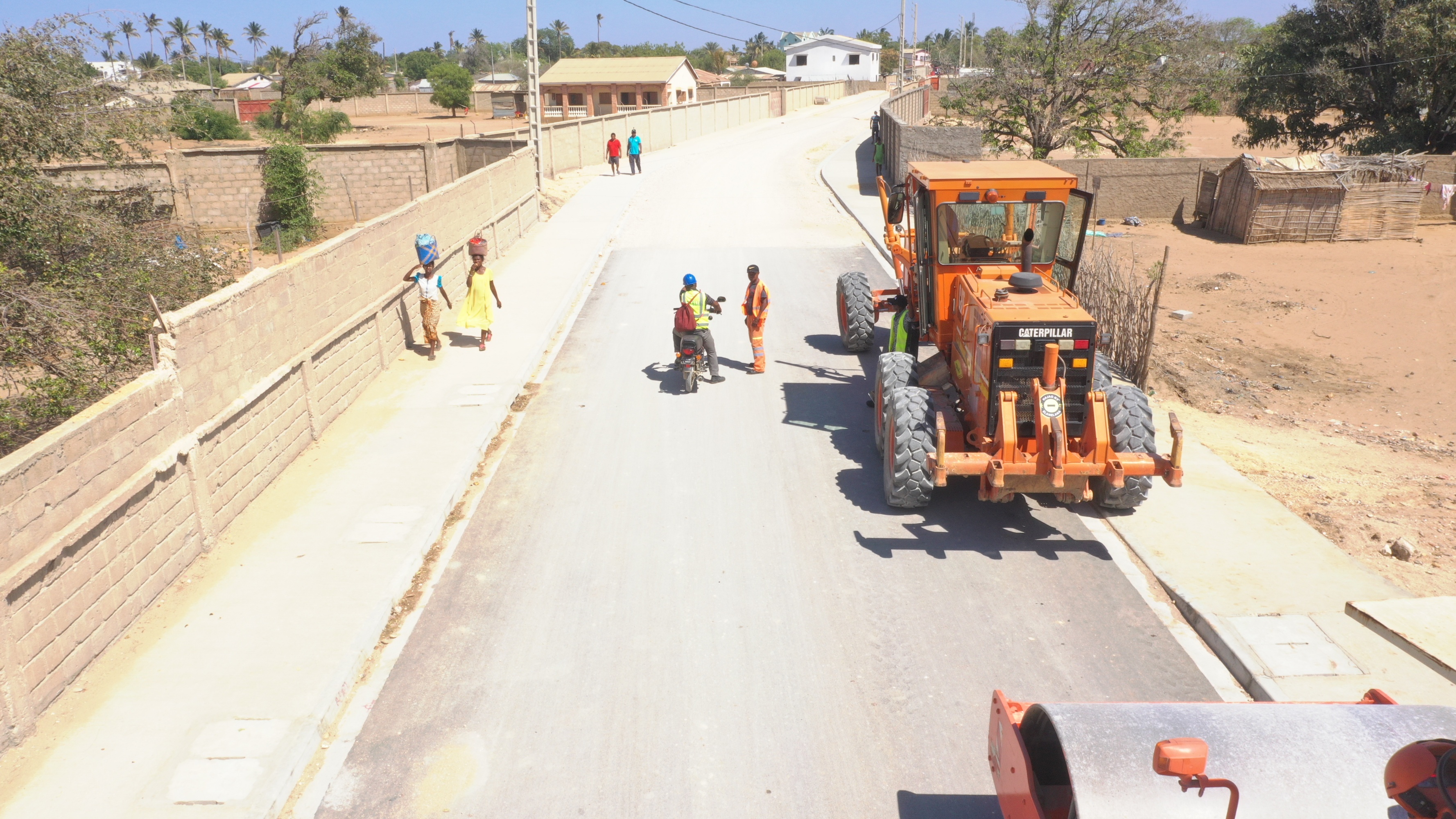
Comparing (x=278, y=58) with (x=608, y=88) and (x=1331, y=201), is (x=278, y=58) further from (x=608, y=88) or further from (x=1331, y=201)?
(x=1331, y=201)

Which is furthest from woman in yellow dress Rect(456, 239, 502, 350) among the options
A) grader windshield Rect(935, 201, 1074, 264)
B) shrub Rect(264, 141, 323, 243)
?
shrub Rect(264, 141, 323, 243)

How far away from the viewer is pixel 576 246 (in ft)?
68.4

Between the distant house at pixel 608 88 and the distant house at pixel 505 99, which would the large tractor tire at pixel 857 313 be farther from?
the distant house at pixel 505 99

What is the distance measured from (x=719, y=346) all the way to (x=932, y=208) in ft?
17.6

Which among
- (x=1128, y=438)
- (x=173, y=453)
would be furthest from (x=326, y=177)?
(x=1128, y=438)

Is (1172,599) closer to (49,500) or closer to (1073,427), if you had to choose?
(1073,427)

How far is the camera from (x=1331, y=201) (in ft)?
69.2

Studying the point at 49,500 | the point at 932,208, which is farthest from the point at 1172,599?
the point at 49,500

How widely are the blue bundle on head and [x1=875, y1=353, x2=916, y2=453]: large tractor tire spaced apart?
21.6 feet

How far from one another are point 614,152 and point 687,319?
21.2 metres

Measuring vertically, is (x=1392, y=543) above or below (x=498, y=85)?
below

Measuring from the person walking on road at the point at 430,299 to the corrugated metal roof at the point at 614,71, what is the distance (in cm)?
4705

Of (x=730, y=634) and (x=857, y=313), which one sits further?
(x=857, y=313)

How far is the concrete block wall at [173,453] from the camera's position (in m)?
5.84
